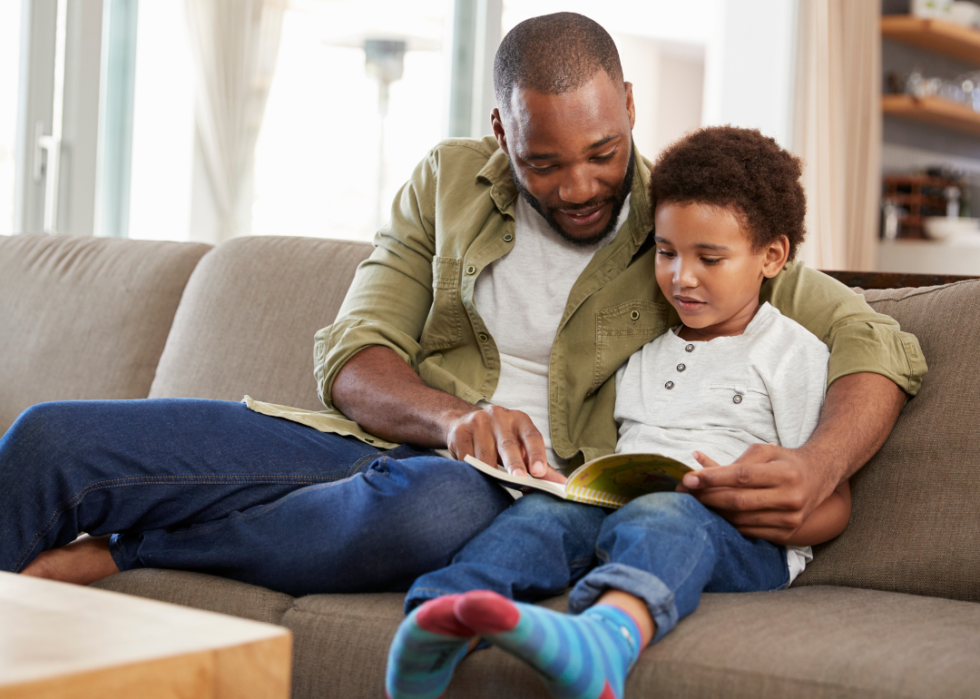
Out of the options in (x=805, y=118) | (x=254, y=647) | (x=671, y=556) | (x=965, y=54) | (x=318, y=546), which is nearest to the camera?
(x=254, y=647)

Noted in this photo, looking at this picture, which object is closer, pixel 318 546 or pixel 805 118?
pixel 318 546

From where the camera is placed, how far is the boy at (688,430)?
912mm

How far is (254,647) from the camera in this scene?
0.67 meters

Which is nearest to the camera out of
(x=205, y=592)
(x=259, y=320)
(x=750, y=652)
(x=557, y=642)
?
(x=557, y=642)

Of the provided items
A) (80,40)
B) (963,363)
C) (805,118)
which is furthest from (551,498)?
(805,118)

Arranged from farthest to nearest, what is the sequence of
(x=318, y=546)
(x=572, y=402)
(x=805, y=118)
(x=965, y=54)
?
(x=965, y=54) → (x=805, y=118) → (x=572, y=402) → (x=318, y=546)

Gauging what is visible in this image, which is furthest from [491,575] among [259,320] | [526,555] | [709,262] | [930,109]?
[930,109]

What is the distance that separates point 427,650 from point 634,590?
216 mm

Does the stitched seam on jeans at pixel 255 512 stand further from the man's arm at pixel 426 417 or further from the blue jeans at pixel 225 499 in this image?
the man's arm at pixel 426 417

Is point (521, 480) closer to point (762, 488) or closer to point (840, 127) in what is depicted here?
point (762, 488)

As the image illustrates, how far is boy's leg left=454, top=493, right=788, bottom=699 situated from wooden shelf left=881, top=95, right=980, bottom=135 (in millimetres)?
4294

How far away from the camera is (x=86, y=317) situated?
6.66 feet

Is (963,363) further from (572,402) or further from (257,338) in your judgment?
(257,338)

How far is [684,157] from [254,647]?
915mm
